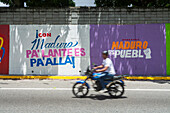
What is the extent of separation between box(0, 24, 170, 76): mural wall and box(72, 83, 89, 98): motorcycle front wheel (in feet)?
20.0

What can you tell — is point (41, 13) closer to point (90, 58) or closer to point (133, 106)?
point (90, 58)

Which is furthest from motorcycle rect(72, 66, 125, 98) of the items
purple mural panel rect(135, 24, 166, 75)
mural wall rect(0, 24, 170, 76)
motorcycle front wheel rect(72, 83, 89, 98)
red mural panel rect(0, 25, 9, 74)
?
red mural panel rect(0, 25, 9, 74)

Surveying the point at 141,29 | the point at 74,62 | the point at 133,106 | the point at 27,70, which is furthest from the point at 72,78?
the point at 133,106

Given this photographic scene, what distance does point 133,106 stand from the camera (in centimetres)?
508

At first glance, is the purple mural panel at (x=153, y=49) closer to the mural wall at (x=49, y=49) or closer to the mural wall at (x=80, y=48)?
the mural wall at (x=80, y=48)

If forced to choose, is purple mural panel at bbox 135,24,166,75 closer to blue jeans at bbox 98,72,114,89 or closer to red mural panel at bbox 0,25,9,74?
blue jeans at bbox 98,72,114,89

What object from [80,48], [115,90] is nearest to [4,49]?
[80,48]

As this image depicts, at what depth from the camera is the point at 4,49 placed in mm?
12609

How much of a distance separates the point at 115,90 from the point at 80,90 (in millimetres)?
1245

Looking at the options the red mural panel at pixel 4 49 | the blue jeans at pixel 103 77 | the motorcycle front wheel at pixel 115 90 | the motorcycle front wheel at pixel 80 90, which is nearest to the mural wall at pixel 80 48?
the red mural panel at pixel 4 49

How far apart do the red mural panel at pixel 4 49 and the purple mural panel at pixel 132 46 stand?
6040mm

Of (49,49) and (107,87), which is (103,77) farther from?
(49,49)

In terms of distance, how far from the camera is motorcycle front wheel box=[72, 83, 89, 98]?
627cm

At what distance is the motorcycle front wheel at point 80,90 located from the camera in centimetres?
627
